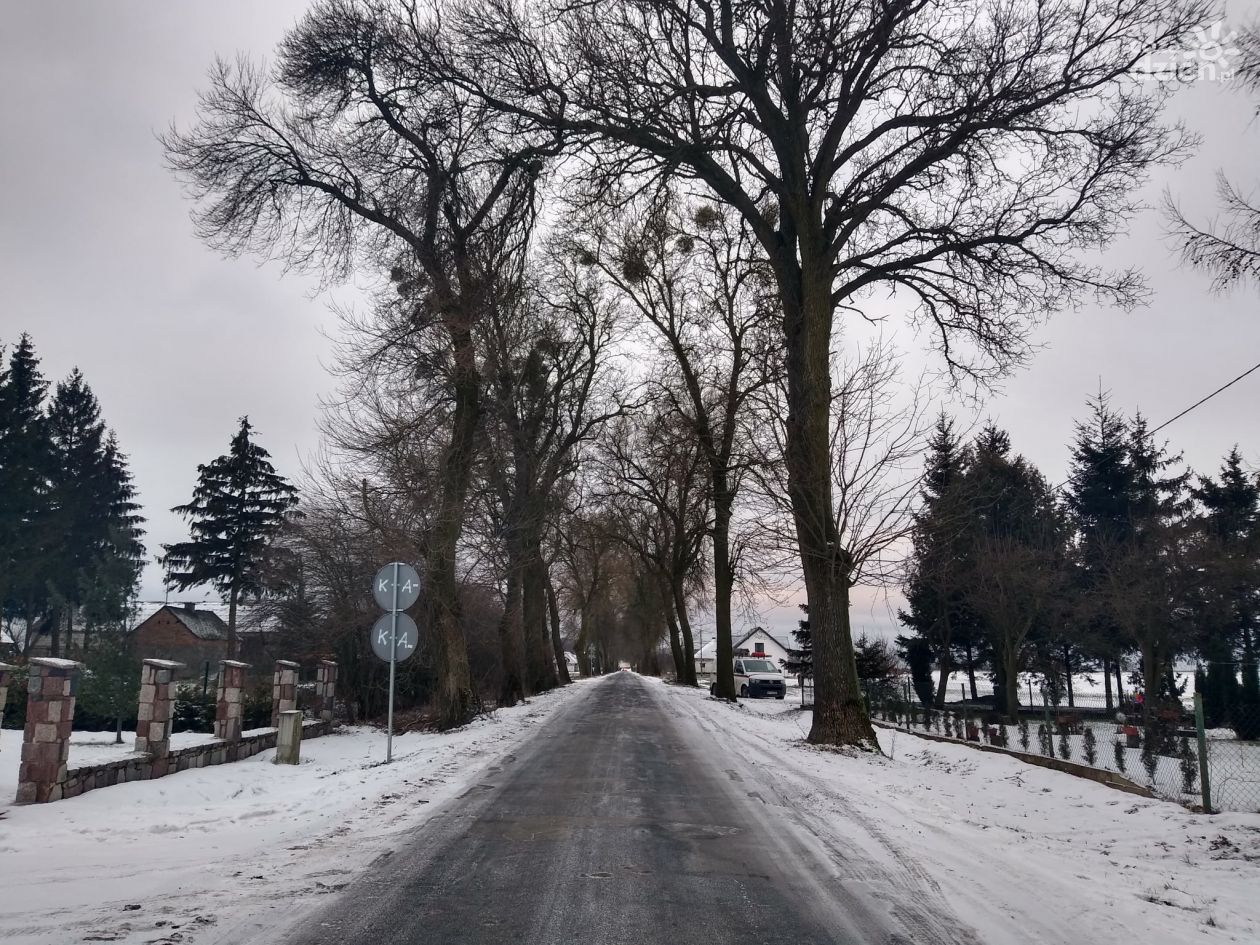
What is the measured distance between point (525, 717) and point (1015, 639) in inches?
613

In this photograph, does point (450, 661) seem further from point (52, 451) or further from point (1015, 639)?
point (52, 451)

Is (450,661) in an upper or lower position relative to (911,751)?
upper

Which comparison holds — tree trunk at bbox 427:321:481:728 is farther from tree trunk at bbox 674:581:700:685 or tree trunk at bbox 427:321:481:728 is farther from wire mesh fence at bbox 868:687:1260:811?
tree trunk at bbox 674:581:700:685

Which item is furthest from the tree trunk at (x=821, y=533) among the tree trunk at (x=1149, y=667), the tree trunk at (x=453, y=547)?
the tree trunk at (x=1149, y=667)

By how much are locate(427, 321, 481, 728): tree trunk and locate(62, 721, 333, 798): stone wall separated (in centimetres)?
439

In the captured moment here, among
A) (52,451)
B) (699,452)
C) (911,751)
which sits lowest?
(911,751)

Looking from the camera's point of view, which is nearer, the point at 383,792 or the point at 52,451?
the point at 383,792

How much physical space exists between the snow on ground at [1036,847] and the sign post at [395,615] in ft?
17.1

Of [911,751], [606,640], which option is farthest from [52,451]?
[606,640]

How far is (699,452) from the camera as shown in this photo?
2347cm

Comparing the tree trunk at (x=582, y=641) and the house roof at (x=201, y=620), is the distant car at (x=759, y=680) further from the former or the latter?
the house roof at (x=201, y=620)

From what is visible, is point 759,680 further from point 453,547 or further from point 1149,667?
point 453,547

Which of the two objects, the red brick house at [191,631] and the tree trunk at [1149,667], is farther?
the red brick house at [191,631]

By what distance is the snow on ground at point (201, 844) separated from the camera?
5.09 meters
